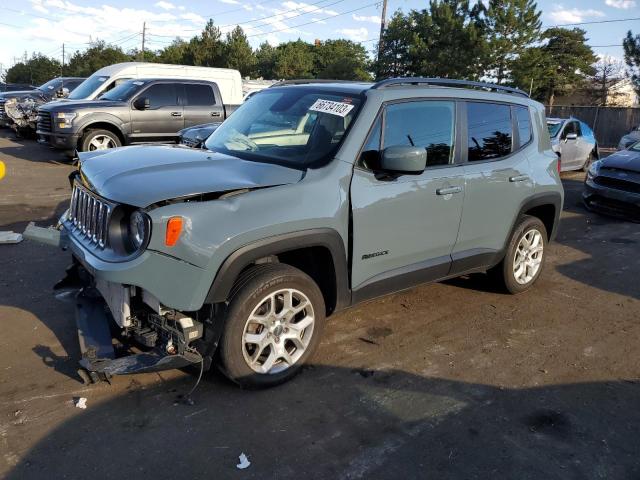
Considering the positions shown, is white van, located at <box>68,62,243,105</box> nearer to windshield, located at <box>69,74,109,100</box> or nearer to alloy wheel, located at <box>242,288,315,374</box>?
windshield, located at <box>69,74,109,100</box>

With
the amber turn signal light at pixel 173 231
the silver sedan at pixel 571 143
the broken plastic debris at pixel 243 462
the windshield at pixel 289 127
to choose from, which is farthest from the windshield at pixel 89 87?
the broken plastic debris at pixel 243 462

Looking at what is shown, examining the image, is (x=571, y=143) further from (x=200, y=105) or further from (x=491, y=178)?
(x=491, y=178)

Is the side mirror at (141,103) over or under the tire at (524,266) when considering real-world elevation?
over

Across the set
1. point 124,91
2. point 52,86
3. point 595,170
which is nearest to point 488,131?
point 595,170

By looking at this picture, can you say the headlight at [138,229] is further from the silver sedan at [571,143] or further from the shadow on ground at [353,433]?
the silver sedan at [571,143]

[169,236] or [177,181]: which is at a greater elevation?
[177,181]

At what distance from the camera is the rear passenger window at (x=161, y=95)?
12375 millimetres

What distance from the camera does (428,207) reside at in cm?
412

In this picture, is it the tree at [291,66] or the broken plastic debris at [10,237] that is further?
the tree at [291,66]

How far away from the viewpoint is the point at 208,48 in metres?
51.0

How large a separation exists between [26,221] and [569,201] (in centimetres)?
984

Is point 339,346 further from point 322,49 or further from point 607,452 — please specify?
point 322,49

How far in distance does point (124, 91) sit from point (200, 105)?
5.68 feet

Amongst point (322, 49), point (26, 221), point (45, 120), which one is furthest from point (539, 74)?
point (322, 49)
